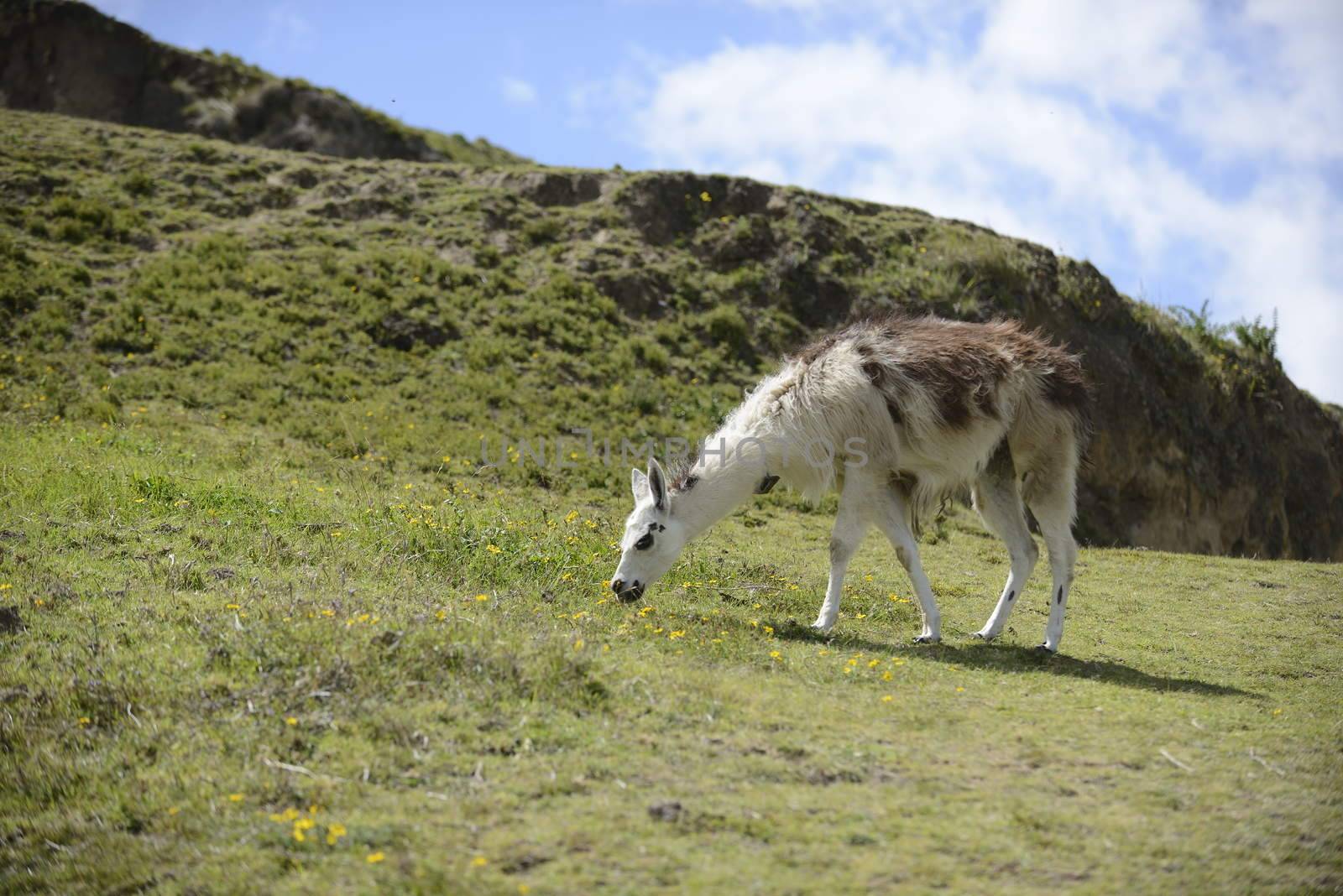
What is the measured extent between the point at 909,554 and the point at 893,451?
2.86 feet

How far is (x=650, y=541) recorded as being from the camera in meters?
8.55

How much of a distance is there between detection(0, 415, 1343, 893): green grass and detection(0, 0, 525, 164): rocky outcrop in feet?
81.0

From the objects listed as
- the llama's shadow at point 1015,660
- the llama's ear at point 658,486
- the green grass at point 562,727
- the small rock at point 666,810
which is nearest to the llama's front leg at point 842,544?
the llama's shadow at point 1015,660

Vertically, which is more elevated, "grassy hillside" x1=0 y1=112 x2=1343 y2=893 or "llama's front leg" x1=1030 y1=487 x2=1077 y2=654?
"llama's front leg" x1=1030 y1=487 x2=1077 y2=654

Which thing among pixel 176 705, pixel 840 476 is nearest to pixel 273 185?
pixel 840 476

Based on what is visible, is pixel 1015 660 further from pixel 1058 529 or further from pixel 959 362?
pixel 959 362

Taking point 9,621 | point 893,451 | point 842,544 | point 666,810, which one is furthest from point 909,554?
point 9,621

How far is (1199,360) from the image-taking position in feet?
68.8

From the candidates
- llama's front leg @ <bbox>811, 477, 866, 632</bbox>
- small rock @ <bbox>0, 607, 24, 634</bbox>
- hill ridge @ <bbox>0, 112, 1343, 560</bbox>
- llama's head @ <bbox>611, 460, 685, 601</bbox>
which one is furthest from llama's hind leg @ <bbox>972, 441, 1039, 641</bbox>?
small rock @ <bbox>0, 607, 24, 634</bbox>

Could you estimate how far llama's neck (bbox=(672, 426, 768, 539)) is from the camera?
8.81m

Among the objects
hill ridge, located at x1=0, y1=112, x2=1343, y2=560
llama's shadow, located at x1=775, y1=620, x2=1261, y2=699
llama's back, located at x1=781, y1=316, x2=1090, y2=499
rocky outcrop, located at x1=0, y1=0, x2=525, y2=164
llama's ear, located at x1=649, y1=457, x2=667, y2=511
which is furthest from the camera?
rocky outcrop, located at x1=0, y1=0, x2=525, y2=164

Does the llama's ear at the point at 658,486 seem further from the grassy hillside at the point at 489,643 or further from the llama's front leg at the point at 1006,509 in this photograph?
the llama's front leg at the point at 1006,509

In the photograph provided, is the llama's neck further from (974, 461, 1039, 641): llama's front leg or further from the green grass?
(974, 461, 1039, 641): llama's front leg

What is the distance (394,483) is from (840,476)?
580cm
